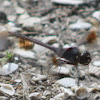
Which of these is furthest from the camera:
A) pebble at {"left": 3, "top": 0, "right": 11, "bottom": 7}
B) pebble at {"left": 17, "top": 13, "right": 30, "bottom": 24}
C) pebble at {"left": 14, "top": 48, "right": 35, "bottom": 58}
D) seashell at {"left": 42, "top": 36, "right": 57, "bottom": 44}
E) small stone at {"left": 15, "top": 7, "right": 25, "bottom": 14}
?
pebble at {"left": 3, "top": 0, "right": 11, "bottom": 7}

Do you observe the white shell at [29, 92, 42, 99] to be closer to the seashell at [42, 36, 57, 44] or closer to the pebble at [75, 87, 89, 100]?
the pebble at [75, 87, 89, 100]

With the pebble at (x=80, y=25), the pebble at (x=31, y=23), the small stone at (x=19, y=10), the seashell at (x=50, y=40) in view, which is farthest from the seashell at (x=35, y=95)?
the small stone at (x=19, y=10)

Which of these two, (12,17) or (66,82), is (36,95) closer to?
(66,82)

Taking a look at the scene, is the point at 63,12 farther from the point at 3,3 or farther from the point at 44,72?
the point at 44,72

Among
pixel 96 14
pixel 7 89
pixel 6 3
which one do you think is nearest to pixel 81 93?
pixel 7 89

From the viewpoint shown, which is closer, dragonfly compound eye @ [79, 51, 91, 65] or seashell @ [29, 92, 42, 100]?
seashell @ [29, 92, 42, 100]

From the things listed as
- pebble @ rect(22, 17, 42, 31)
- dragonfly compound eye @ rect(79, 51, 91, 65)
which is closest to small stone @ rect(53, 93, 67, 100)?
dragonfly compound eye @ rect(79, 51, 91, 65)
